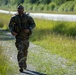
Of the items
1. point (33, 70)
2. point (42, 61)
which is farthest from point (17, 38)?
point (42, 61)

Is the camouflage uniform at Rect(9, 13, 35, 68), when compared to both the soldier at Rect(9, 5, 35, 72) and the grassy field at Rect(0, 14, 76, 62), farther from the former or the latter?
the grassy field at Rect(0, 14, 76, 62)

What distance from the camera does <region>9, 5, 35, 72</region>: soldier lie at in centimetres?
893

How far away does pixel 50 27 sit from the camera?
2041 centimetres

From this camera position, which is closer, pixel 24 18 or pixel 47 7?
pixel 24 18

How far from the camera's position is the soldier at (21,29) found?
893 cm

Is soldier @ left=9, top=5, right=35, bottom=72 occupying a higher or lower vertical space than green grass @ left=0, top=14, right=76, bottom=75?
higher

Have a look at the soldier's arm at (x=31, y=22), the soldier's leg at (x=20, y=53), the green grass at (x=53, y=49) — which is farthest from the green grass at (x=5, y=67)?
the green grass at (x=53, y=49)

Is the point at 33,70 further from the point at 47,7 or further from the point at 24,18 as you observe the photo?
the point at 47,7

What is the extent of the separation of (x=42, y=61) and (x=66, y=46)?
2886 millimetres

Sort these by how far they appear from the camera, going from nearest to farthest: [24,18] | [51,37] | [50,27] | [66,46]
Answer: [24,18] → [66,46] → [51,37] → [50,27]

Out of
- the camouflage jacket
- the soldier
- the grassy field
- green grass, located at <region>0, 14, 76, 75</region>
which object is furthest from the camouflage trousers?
the grassy field

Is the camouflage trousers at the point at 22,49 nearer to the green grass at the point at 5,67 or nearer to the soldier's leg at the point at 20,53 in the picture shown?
the soldier's leg at the point at 20,53

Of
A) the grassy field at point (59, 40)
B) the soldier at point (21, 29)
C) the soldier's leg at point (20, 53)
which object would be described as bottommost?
the grassy field at point (59, 40)

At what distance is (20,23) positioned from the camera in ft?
29.5
